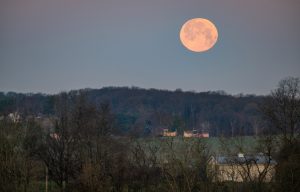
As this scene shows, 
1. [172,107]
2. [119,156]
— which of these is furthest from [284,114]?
[172,107]

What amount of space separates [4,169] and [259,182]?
61.2 ft

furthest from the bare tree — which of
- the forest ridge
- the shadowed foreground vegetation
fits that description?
the forest ridge

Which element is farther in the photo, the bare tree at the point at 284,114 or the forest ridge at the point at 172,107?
the forest ridge at the point at 172,107

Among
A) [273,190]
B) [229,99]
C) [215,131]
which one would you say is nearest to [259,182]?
[273,190]

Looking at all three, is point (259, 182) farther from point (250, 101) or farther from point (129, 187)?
point (250, 101)

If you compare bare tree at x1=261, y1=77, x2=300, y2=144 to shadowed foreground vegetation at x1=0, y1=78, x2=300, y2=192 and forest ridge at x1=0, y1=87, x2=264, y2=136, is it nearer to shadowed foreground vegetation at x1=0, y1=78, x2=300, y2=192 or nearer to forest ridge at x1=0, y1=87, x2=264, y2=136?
shadowed foreground vegetation at x1=0, y1=78, x2=300, y2=192

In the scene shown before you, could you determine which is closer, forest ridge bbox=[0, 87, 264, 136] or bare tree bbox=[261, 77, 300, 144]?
bare tree bbox=[261, 77, 300, 144]

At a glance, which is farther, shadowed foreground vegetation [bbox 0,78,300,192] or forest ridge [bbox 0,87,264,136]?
forest ridge [bbox 0,87,264,136]

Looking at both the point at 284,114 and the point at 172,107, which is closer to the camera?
the point at 284,114

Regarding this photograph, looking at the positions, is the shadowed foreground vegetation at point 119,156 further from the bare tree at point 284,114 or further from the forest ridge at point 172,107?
the forest ridge at point 172,107

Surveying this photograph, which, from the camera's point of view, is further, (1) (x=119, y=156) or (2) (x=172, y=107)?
(2) (x=172, y=107)

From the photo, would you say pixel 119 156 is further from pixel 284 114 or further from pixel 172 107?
pixel 172 107

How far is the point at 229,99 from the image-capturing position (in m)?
140

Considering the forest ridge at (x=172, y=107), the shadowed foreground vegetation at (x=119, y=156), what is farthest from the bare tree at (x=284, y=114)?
the forest ridge at (x=172, y=107)
